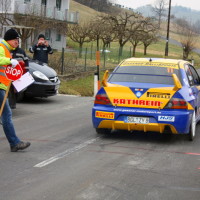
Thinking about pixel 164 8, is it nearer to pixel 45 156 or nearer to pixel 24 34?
pixel 24 34

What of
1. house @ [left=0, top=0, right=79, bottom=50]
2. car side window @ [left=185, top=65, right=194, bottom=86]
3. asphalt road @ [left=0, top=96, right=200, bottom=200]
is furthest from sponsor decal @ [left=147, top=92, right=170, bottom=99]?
house @ [left=0, top=0, right=79, bottom=50]

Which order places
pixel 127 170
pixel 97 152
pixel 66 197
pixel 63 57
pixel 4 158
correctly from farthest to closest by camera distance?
pixel 63 57 < pixel 97 152 < pixel 4 158 < pixel 127 170 < pixel 66 197

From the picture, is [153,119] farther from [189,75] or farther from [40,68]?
[40,68]

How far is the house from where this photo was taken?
41.8m

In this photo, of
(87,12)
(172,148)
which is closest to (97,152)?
(172,148)

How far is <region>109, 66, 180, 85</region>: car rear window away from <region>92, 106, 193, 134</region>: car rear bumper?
75 cm

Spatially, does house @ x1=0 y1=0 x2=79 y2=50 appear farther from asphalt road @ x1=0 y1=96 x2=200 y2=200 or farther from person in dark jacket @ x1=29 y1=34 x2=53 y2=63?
asphalt road @ x1=0 y1=96 x2=200 y2=200

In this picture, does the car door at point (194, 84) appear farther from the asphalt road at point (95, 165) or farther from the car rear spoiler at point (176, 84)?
the car rear spoiler at point (176, 84)

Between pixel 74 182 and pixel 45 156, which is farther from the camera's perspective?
pixel 45 156

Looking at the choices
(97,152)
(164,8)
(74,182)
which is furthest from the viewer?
(164,8)

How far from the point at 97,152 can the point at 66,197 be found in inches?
98.4

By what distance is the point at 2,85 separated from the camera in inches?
295

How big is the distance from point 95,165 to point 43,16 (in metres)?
38.8

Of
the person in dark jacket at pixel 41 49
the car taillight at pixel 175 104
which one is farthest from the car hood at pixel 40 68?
the car taillight at pixel 175 104
